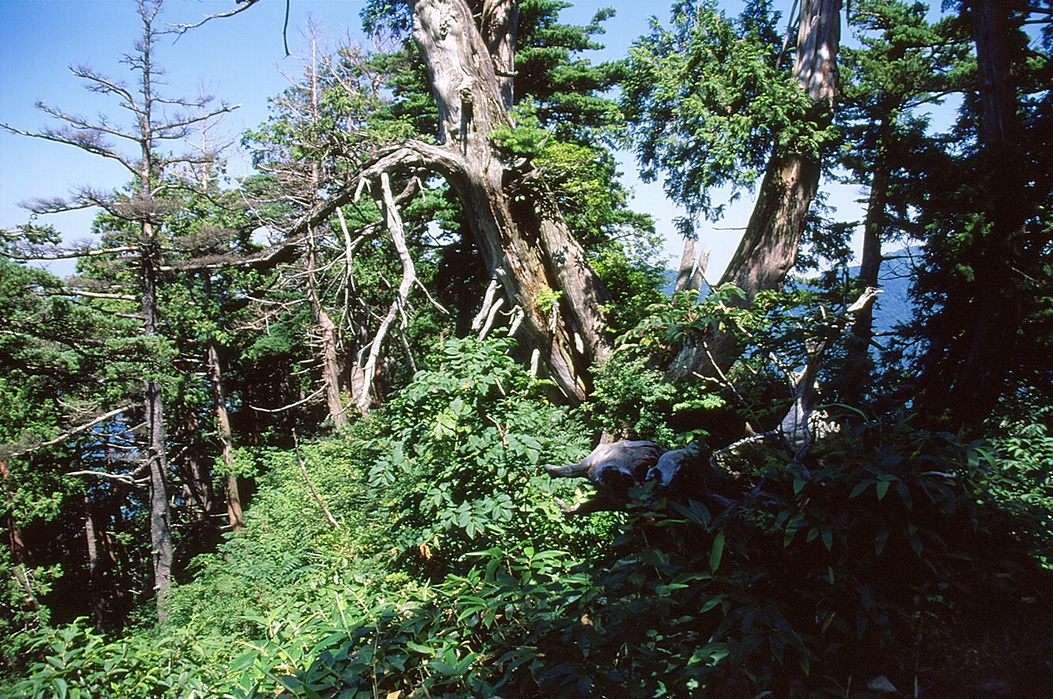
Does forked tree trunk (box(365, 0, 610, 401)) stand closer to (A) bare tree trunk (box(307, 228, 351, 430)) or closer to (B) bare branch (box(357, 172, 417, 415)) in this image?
(B) bare branch (box(357, 172, 417, 415))

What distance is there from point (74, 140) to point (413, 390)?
11.2m

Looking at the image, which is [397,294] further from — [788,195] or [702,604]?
[702,604]

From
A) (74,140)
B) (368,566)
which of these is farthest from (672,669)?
(74,140)

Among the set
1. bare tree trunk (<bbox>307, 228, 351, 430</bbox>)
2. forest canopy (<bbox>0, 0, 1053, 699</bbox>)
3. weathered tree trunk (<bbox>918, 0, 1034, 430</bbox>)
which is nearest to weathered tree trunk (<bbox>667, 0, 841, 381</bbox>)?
forest canopy (<bbox>0, 0, 1053, 699</bbox>)

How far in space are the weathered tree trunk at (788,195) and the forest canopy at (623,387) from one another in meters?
0.04

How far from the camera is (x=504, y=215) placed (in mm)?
7312

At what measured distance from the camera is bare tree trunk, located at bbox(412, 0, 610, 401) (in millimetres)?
7129

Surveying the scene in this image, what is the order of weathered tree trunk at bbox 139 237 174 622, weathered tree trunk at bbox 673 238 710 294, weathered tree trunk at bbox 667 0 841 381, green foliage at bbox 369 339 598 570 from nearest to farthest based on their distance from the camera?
1. green foliage at bbox 369 339 598 570
2. weathered tree trunk at bbox 667 0 841 381
3. weathered tree trunk at bbox 673 238 710 294
4. weathered tree trunk at bbox 139 237 174 622

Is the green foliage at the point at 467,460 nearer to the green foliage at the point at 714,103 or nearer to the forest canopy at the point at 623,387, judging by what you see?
the forest canopy at the point at 623,387

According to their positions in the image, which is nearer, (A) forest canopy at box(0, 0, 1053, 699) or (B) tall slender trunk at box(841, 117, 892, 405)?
(A) forest canopy at box(0, 0, 1053, 699)

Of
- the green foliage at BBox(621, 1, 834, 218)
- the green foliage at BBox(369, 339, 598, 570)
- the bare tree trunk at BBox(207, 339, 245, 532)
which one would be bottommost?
the bare tree trunk at BBox(207, 339, 245, 532)

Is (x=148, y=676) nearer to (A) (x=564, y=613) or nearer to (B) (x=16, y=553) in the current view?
(A) (x=564, y=613)

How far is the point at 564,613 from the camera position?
223cm

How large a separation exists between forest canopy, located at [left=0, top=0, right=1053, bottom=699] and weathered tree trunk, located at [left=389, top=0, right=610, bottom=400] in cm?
5
